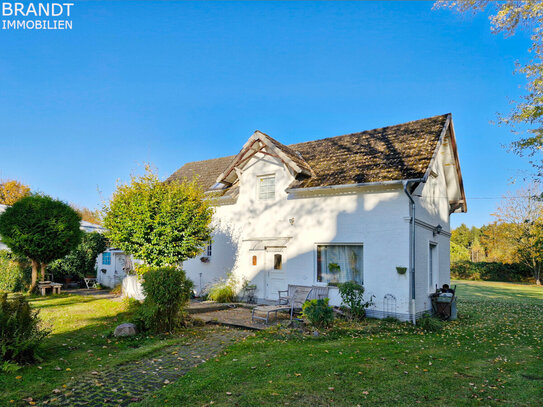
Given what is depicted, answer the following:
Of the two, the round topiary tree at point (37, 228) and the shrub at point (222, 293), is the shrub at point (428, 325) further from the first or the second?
the round topiary tree at point (37, 228)

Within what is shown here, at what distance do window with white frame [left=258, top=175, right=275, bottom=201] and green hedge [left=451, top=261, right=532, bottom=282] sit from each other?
35107 millimetres

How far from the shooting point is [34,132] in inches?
785

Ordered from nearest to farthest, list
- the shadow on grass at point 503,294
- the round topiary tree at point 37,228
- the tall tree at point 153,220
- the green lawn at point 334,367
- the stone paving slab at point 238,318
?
1. the green lawn at point 334,367
2. the stone paving slab at point 238,318
3. the tall tree at point 153,220
4. the round topiary tree at point 37,228
5. the shadow on grass at point 503,294

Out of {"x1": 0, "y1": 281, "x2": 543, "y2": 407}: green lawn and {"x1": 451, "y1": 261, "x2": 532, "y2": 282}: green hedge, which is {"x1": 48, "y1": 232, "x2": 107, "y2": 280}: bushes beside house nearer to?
{"x1": 0, "y1": 281, "x2": 543, "y2": 407}: green lawn

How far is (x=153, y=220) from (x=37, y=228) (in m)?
8.22

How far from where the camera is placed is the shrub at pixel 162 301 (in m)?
9.38

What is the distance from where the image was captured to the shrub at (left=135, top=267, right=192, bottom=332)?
30.8 ft

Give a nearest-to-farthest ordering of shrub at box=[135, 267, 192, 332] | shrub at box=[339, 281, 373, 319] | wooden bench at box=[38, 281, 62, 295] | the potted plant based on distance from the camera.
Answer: shrub at box=[135, 267, 192, 332] → shrub at box=[339, 281, 373, 319] → the potted plant → wooden bench at box=[38, 281, 62, 295]

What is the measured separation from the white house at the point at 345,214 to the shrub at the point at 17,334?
9.46 metres

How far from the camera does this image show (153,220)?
→ 13.0 metres

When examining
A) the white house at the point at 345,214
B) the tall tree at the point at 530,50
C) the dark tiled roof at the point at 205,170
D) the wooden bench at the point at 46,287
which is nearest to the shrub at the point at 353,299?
the white house at the point at 345,214

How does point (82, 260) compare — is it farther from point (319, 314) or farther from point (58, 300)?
point (319, 314)

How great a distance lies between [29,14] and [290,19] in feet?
31.1

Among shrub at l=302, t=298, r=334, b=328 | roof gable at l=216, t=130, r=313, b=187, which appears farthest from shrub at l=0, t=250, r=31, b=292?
shrub at l=302, t=298, r=334, b=328
